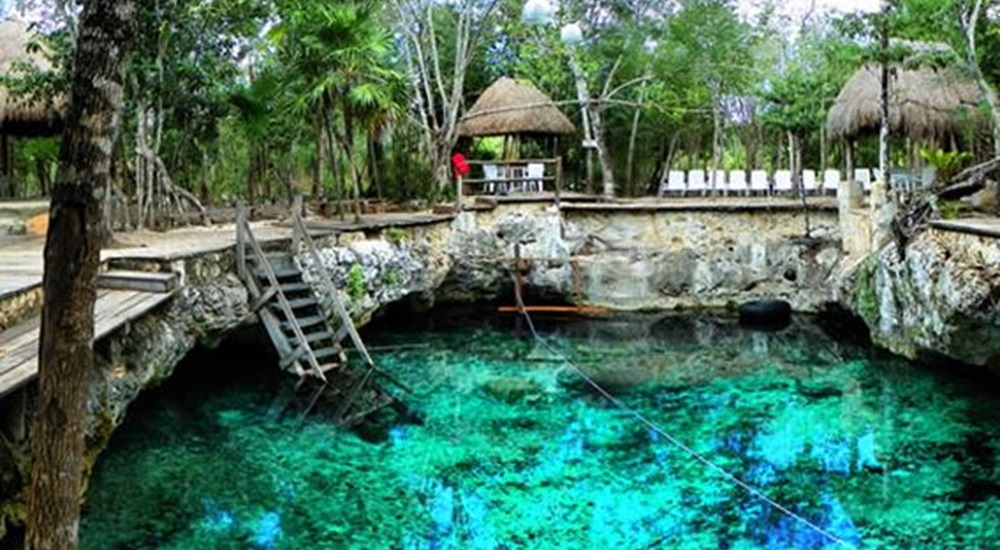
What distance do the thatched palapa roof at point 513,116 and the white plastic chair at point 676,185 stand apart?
3455 mm

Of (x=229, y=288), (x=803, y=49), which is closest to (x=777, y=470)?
(x=229, y=288)

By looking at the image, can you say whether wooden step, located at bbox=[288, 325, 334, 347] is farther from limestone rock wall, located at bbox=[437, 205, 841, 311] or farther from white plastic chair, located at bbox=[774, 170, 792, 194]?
white plastic chair, located at bbox=[774, 170, 792, 194]

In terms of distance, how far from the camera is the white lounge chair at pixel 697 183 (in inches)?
872

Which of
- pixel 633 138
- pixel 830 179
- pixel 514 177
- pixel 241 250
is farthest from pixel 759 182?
pixel 241 250

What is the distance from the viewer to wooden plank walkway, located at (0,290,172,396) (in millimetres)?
4602

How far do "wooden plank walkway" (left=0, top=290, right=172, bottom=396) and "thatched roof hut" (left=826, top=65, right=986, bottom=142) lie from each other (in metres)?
13.1

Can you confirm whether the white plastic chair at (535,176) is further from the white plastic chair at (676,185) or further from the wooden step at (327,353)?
the wooden step at (327,353)

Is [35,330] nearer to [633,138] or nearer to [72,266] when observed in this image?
[72,266]

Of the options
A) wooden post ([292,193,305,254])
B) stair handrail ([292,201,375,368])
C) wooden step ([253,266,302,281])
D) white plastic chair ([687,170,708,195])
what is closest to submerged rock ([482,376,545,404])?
stair handrail ([292,201,375,368])

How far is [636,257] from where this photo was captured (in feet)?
53.3

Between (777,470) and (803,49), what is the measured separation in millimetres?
23013

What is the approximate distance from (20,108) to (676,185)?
14547 millimetres

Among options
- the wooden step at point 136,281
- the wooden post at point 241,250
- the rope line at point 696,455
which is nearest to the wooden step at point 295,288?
the wooden post at point 241,250

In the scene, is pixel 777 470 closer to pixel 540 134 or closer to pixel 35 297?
pixel 35 297
